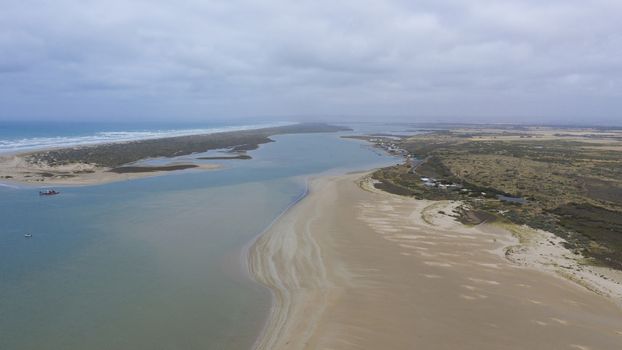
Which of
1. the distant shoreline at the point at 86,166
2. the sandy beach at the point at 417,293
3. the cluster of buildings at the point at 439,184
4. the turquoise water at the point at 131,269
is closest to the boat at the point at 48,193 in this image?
the turquoise water at the point at 131,269

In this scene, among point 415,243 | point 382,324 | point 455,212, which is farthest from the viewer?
point 455,212

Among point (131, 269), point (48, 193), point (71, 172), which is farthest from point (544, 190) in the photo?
point (71, 172)

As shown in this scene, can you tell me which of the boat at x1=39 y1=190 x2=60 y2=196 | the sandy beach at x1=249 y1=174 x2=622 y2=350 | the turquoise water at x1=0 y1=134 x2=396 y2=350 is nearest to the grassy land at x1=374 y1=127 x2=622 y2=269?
the sandy beach at x1=249 y1=174 x2=622 y2=350

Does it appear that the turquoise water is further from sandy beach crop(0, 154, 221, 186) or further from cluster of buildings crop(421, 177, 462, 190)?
cluster of buildings crop(421, 177, 462, 190)

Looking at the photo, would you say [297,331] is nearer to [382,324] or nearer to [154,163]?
[382,324]

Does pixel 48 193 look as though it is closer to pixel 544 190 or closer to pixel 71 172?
pixel 71 172

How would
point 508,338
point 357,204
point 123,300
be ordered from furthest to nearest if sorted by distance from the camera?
1. point 357,204
2. point 123,300
3. point 508,338

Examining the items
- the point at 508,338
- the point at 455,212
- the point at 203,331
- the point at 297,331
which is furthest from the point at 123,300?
the point at 455,212
